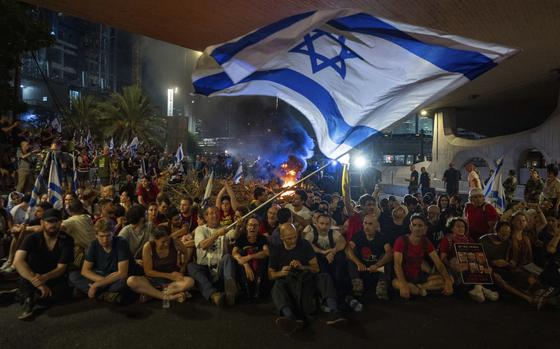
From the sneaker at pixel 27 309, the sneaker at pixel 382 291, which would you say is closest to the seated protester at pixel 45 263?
the sneaker at pixel 27 309

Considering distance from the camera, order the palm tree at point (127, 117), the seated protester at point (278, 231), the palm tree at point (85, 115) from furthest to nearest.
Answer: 1. the palm tree at point (85, 115)
2. the palm tree at point (127, 117)
3. the seated protester at point (278, 231)

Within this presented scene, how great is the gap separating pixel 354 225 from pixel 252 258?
6.33 ft

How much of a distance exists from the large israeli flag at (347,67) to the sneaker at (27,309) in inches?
131

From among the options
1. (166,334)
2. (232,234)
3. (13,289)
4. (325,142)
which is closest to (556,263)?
(325,142)

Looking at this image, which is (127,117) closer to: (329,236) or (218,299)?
(329,236)

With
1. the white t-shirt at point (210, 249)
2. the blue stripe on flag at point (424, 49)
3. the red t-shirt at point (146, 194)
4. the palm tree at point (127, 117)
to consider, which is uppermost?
the palm tree at point (127, 117)

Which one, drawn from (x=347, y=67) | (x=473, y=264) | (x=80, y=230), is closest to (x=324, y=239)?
(x=473, y=264)

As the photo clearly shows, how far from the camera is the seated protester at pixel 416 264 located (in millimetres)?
5594

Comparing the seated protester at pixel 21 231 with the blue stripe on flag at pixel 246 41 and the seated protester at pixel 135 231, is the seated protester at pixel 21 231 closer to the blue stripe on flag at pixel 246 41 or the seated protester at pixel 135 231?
the seated protester at pixel 135 231

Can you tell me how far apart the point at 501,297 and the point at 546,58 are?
12.8 metres

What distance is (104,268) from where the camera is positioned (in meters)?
5.25

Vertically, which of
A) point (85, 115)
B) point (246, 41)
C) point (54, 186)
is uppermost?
point (85, 115)

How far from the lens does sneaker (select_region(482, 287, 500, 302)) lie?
548 cm

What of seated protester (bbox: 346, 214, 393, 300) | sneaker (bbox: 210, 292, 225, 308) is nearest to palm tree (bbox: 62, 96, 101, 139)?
sneaker (bbox: 210, 292, 225, 308)
